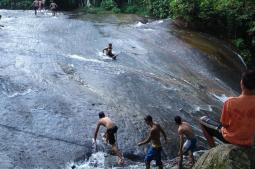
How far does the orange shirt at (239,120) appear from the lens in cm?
683

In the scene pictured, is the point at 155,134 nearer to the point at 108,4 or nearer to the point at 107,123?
the point at 107,123

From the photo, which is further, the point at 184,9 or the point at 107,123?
the point at 184,9

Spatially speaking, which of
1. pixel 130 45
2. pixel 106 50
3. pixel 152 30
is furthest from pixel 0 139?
pixel 152 30

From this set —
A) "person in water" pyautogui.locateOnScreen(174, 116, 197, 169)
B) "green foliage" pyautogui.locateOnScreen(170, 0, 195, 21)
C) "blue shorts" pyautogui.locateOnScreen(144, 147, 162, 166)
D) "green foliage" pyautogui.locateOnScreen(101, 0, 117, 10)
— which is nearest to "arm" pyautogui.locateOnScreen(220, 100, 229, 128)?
"person in water" pyautogui.locateOnScreen(174, 116, 197, 169)

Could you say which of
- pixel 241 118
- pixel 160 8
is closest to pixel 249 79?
pixel 241 118

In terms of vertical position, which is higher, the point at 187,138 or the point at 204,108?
the point at 187,138

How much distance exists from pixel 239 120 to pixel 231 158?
1.96ft

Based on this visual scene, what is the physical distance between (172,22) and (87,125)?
52.3 feet

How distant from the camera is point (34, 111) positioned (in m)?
13.0

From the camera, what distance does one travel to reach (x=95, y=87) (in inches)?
595

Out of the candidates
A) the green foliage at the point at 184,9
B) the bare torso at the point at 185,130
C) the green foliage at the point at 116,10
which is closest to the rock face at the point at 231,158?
the bare torso at the point at 185,130

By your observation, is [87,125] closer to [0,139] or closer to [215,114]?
[0,139]

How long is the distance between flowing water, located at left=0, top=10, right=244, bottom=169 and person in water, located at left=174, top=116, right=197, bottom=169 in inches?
46.3

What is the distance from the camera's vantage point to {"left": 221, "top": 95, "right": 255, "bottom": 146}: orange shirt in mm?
6828
